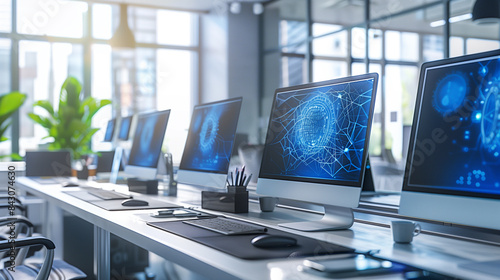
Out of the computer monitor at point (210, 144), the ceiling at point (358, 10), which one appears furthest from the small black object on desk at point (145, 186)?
the ceiling at point (358, 10)

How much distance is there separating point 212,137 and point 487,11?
2705 mm

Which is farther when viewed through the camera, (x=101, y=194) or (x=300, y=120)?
(x=101, y=194)

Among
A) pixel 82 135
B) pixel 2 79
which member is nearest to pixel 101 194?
pixel 82 135

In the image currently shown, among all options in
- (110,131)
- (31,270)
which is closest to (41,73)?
(110,131)

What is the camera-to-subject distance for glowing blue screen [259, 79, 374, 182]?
1567mm

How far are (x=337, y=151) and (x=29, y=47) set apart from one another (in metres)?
7.27

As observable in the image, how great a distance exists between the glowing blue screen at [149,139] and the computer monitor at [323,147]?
1.14 m

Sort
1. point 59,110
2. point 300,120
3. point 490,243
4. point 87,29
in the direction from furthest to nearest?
point 87,29 → point 59,110 → point 300,120 → point 490,243

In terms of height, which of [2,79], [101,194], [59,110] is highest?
[2,79]

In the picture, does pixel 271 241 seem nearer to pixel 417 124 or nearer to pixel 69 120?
pixel 417 124

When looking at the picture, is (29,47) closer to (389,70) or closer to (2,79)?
(2,79)

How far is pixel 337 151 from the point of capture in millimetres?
1626

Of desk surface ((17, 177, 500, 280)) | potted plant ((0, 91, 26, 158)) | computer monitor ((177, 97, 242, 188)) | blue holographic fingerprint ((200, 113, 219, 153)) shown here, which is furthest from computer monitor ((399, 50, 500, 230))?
potted plant ((0, 91, 26, 158))

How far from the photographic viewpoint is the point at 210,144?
2.40 meters
